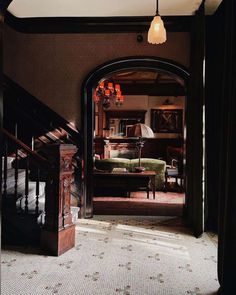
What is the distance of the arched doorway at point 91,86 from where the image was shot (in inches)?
186

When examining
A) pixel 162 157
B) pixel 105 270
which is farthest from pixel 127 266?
pixel 162 157

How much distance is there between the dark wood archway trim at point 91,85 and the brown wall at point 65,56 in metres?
0.10

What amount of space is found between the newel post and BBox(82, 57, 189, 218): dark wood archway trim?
56.9 inches

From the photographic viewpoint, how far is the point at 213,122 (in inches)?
168

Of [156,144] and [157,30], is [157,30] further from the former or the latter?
[156,144]

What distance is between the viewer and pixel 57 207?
3172mm

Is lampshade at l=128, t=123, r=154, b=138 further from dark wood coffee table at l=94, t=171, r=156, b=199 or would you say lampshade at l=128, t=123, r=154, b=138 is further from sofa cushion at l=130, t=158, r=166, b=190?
sofa cushion at l=130, t=158, r=166, b=190

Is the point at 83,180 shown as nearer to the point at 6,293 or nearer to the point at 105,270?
the point at 105,270

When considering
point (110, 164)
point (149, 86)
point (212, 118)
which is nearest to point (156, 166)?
point (110, 164)

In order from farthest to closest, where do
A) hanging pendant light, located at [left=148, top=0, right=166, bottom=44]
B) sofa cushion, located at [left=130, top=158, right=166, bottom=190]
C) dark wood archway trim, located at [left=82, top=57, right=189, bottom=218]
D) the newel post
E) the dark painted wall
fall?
sofa cushion, located at [left=130, top=158, right=166, bottom=190] → dark wood archway trim, located at [left=82, top=57, right=189, bottom=218] → the dark painted wall → the newel post → hanging pendant light, located at [left=148, top=0, right=166, bottom=44]

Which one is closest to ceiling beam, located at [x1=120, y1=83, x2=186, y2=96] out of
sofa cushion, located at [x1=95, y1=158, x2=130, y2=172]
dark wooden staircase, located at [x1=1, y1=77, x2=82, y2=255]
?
sofa cushion, located at [x1=95, y1=158, x2=130, y2=172]

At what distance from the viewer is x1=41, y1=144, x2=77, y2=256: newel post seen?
A: 3.14 m

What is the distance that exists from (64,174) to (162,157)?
809 cm

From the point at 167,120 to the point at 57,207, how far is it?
29.3ft
